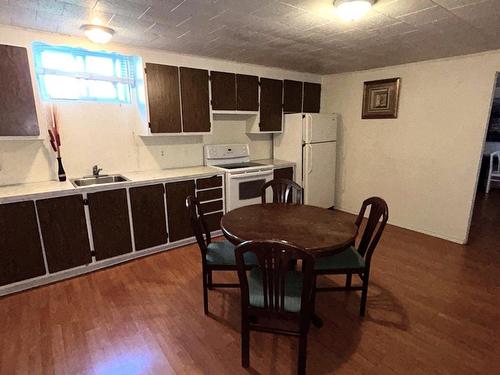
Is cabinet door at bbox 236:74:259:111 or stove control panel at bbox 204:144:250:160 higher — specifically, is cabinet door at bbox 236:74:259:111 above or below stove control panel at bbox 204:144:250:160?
above

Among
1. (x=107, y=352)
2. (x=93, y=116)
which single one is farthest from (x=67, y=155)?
(x=107, y=352)

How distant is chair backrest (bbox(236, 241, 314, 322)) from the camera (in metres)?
1.40

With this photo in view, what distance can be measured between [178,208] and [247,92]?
6.10 ft

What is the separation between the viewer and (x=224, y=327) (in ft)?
6.62

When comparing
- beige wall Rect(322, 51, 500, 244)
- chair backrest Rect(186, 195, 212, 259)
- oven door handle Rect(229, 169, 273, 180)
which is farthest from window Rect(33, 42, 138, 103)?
beige wall Rect(322, 51, 500, 244)

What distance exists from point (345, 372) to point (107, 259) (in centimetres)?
239

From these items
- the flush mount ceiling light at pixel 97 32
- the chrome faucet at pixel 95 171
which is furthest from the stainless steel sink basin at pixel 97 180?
the flush mount ceiling light at pixel 97 32

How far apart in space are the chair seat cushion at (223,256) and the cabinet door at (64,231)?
1327 mm

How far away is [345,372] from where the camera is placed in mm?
1637

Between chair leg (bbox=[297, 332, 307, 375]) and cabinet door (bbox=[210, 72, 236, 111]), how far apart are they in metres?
2.85

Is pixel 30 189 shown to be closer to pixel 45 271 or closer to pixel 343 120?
pixel 45 271

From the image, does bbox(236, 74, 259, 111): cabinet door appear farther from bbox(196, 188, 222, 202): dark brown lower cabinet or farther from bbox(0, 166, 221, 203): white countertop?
bbox(196, 188, 222, 202): dark brown lower cabinet

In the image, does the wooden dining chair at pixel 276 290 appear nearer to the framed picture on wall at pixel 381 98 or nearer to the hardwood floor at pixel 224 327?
the hardwood floor at pixel 224 327

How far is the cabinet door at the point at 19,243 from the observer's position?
2287mm
